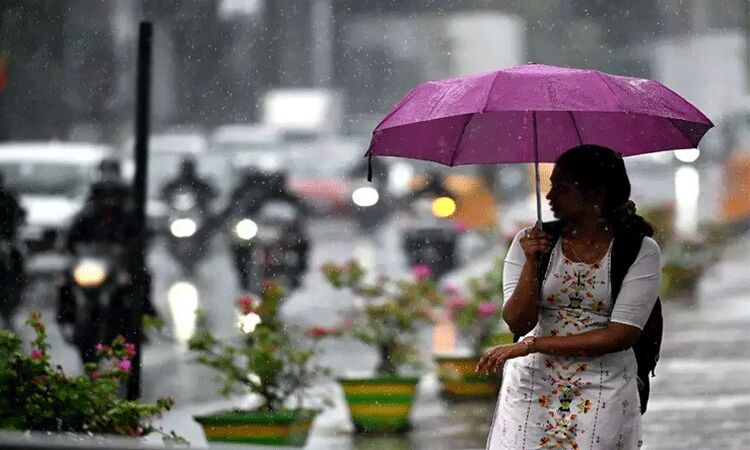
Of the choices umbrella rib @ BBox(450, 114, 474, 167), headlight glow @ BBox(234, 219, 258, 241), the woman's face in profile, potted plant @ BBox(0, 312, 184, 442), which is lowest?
potted plant @ BBox(0, 312, 184, 442)

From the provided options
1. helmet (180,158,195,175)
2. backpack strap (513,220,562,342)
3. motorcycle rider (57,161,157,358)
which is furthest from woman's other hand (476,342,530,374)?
helmet (180,158,195,175)

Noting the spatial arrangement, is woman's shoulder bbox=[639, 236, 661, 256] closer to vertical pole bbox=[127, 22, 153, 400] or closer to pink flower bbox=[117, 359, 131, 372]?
pink flower bbox=[117, 359, 131, 372]

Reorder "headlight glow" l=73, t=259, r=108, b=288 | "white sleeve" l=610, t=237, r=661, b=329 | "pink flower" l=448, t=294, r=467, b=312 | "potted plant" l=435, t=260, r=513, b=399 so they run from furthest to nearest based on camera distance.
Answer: "headlight glow" l=73, t=259, r=108, b=288 → "pink flower" l=448, t=294, r=467, b=312 → "potted plant" l=435, t=260, r=513, b=399 → "white sleeve" l=610, t=237, r=661, b=329

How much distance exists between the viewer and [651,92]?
13.4ft

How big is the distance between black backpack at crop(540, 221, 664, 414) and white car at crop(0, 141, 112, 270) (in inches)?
328

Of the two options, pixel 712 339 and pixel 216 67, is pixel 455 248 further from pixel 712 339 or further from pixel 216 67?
pixel 216 67

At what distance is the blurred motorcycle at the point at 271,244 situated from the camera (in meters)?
11.8

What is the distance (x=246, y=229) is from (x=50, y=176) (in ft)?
6.15

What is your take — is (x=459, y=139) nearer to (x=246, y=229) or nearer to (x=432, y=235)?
(x=246, y=229)

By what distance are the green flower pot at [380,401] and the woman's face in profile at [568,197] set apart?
3803 millimetres

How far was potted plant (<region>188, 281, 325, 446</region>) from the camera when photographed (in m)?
6.37

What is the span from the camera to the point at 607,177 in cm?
374

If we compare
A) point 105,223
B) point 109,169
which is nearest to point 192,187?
point 109,169

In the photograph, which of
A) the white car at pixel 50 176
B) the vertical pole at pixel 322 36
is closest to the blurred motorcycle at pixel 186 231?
the white car at pixel 50 176
